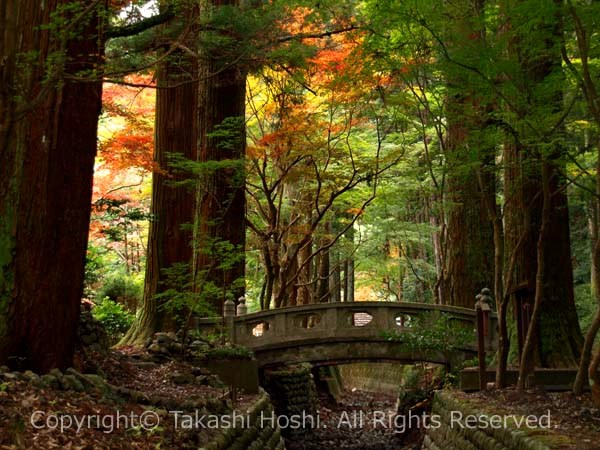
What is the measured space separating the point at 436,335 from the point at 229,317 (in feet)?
13.2

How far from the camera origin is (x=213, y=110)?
563 inches

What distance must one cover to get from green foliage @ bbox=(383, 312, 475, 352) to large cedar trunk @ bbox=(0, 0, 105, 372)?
25.7 feet

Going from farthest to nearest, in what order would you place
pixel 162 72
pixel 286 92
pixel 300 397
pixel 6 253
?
pixel 300 397, pixel 286 92, pixel 162 72, pixel 6 253

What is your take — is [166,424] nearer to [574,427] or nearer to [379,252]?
[574,427]

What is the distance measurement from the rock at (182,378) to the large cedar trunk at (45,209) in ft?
7.42

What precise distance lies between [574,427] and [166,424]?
380 centimetres

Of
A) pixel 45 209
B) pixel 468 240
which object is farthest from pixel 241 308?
pixel 45 209

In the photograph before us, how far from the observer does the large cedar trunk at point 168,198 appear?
40.7 feet

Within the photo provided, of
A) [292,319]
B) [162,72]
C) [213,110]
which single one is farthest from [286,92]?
[292,319]

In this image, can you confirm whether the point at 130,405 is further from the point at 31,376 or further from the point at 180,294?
the point at 180,294

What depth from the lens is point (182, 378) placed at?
32.6 ft

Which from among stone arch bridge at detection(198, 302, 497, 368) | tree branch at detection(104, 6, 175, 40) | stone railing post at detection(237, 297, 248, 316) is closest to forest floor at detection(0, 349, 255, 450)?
tree branch at detection(104, 6, 175, 40)

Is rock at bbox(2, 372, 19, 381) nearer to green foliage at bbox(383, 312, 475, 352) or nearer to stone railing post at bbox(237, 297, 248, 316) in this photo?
stone railing post at bbox(237, 297, 248, 316)

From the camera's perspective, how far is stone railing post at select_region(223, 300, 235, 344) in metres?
13.8
